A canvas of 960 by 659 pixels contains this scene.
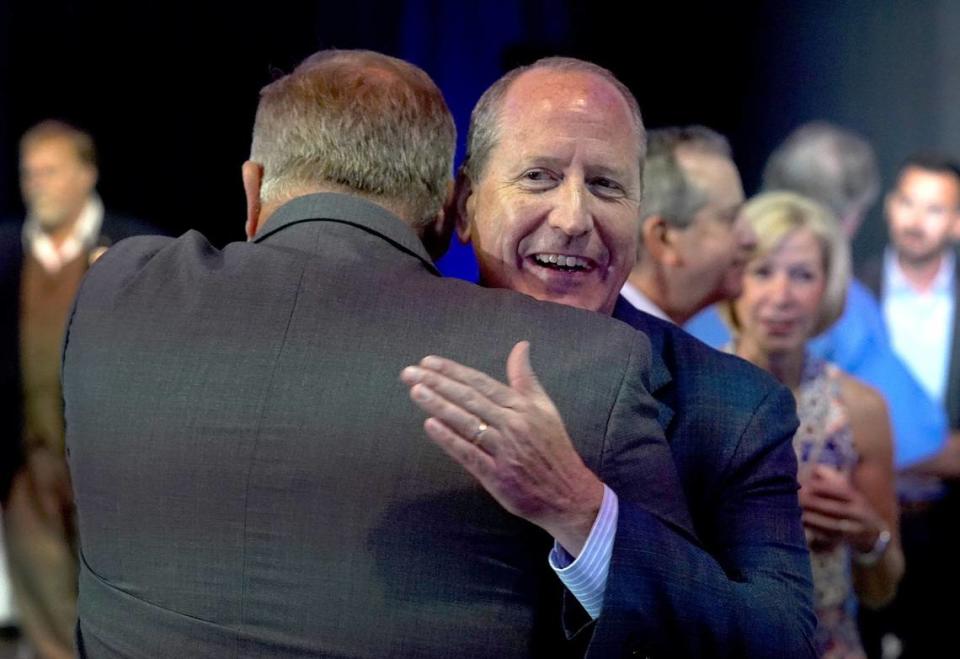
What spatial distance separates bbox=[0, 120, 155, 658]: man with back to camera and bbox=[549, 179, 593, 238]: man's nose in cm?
265

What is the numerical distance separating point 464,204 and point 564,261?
205 mm

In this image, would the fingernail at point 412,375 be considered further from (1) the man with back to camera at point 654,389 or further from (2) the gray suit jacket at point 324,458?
(2) the gray suit jacket at point 324,458

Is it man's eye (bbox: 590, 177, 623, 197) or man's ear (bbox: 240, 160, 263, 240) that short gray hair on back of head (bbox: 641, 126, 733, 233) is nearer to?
man's eye (bbox: 590, 177, 623, 197)

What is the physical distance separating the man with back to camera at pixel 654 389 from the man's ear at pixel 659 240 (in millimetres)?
1089

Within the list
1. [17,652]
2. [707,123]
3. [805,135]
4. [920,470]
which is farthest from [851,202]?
[17,652]

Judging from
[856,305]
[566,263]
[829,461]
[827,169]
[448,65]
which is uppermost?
[566,263]

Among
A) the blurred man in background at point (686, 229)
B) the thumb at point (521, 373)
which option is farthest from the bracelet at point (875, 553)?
the thumb at point (521, 373)

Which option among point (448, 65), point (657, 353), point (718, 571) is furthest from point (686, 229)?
point (718, 571)

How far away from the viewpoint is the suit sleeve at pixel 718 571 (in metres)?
1.42

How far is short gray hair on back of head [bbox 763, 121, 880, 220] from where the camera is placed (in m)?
4.83

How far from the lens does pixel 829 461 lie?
118 inches

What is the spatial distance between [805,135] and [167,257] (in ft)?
12.4

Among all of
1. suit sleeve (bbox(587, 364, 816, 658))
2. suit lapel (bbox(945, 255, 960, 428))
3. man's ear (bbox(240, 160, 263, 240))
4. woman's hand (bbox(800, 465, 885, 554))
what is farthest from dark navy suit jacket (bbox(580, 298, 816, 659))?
suit lapel (bbox(945, 255, 960, 428))

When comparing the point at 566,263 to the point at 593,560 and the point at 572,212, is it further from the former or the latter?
the point at 593,560
